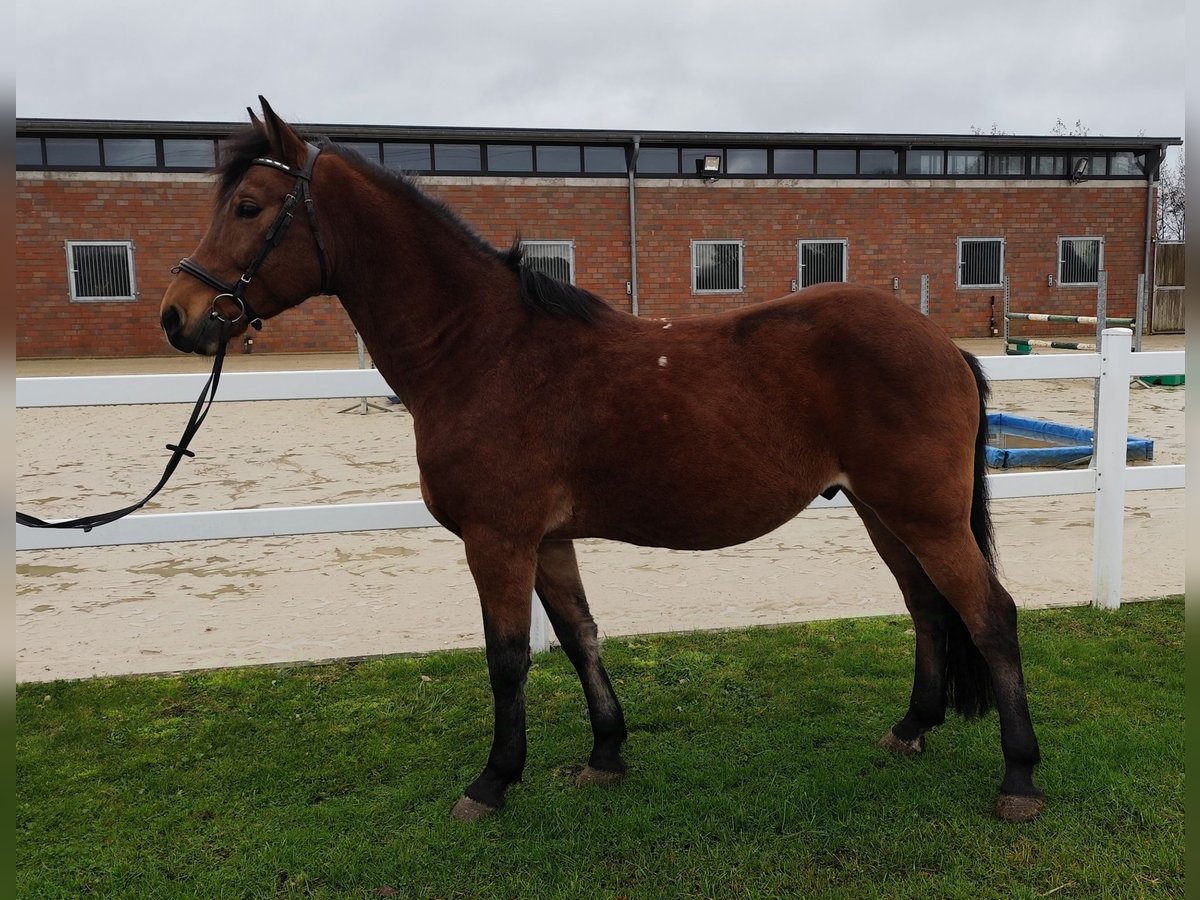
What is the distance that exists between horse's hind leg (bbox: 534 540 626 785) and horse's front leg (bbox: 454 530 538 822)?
10.9 inches

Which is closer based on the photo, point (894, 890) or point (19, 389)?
point (894, 890)

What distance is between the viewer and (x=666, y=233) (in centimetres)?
2028

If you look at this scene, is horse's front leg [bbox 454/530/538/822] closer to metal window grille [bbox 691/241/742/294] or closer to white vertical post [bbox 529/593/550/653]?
white vertical post [bbox 529/593/550/653]

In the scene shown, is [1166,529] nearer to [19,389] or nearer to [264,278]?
[264,278]

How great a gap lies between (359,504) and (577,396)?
1.99m

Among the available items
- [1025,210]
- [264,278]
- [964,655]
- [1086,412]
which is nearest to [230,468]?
[264,278]

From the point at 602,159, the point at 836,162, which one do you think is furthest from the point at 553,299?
the point at 836,162

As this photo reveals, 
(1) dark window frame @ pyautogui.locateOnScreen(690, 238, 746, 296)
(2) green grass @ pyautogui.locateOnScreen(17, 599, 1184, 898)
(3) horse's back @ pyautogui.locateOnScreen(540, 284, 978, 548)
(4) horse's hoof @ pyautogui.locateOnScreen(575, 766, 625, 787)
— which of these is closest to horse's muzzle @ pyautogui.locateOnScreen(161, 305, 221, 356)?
(3) horse's back @ pyautogui.locateOnScreen(540, 284, 978, 548)

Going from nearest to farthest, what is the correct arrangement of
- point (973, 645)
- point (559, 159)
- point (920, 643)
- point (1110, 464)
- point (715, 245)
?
1. point (973, 645)
2. point (920, 643)
3. point (1110, 464)
4. point (559, 159)
5. point (715, 245)

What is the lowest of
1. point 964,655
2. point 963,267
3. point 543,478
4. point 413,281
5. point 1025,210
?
point 964,655

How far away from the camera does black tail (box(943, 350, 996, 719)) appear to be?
315 centimetres

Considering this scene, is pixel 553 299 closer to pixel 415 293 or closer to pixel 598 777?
pixel 415 293

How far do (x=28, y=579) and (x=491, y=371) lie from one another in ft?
14.6

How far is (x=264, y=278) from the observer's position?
2697mm
